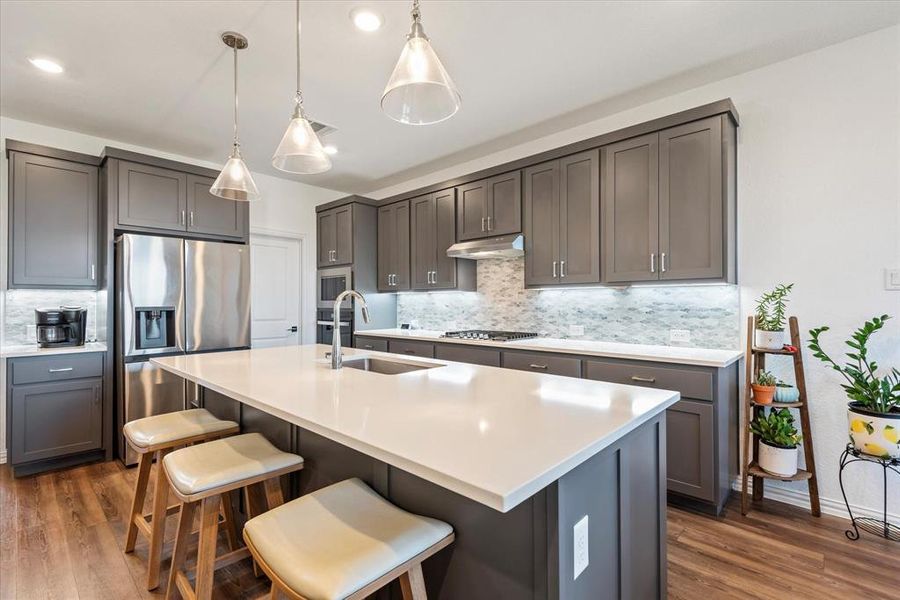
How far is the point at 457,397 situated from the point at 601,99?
264 centimetres

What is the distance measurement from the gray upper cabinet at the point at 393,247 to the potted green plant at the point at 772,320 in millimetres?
3107

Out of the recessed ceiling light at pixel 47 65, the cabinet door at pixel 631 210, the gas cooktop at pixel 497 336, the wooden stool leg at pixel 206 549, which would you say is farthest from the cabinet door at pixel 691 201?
the recessed ceiling light at pixel 47 65

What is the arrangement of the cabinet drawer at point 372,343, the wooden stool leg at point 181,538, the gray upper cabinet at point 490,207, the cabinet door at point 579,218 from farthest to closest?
the cabinet drawer at point 372,343, the gray upper cabinet at point 490,207, the cabinet door at point 579,218, the wooden stool leg at point 181,538

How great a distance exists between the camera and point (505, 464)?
0.88 meters

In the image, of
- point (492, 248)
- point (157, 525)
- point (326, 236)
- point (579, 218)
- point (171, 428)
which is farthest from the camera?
point (326, 236)

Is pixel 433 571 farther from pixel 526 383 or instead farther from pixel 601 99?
pixel 601 99

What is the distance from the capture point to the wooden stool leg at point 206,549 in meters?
1.46

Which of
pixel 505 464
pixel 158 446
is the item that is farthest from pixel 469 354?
pixel 505 464

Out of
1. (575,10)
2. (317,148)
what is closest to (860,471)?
(575,10)

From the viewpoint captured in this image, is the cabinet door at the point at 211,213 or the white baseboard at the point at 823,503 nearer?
the white baseboard at the point at 823,503

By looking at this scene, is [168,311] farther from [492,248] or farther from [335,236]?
[492,248]

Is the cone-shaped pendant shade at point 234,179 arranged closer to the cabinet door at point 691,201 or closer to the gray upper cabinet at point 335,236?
the gray upper cabinet at point 335,236

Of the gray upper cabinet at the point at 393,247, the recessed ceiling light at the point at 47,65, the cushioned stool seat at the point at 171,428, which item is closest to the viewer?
the cushioned stool seat at the point at 171,428

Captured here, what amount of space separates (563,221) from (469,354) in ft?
4.27
